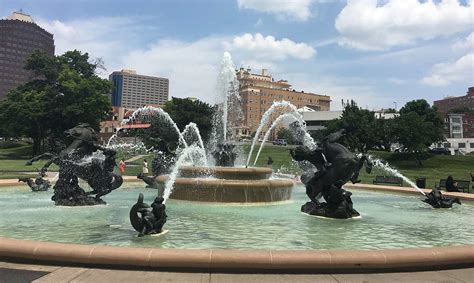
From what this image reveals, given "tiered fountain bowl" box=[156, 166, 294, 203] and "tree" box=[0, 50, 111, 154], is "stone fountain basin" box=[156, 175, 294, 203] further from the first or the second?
"tree" box=[0, 50, 111, 154]

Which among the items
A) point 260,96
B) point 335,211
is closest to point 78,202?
point 335,211

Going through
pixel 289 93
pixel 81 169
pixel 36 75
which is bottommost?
pixel 81 169

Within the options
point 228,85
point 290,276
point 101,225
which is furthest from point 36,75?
point 290,276

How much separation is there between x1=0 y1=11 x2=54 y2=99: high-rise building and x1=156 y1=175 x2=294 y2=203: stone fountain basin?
123307 mm

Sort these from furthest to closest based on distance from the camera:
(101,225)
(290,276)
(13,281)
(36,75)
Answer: (36,75) < (101,225) < (290,276) < (13,281)

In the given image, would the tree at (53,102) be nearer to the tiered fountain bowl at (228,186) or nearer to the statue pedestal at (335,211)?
the tiered fountain bowl at (228,186)

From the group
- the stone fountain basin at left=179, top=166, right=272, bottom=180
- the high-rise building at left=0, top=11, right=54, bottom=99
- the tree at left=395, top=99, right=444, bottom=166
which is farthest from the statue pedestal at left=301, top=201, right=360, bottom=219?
the high-rise building at left=0, top=11, right=54, bottom=99

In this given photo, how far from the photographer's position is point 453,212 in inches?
570

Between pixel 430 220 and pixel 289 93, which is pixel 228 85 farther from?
pixel 289 93

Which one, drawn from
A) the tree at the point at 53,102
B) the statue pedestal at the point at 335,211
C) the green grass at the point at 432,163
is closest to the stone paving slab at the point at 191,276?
the statue pedestal at the point at 335,211

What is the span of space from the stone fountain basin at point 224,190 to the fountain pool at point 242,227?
0.32 m

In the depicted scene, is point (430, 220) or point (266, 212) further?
point (266, 212)

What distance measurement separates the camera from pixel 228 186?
14.5 m

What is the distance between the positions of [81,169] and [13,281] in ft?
28.3
